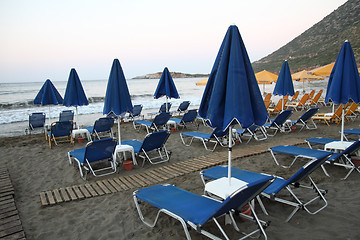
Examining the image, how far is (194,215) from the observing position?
2.58m

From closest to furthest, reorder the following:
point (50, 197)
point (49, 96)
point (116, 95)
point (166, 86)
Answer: point (50, 197) < point (116, 95) < point (49, 96) < point (166, 86)

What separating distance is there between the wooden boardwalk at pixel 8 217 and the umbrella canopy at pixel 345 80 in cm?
532

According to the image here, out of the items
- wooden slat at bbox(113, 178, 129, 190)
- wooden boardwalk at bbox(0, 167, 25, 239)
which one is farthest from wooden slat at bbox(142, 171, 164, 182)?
wooden boardwalk at bbox(0, 167, 25, 239)

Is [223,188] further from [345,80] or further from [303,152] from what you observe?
[345,80]

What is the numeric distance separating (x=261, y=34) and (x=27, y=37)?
1907cm

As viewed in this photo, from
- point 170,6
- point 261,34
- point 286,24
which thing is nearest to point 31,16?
point 170,6

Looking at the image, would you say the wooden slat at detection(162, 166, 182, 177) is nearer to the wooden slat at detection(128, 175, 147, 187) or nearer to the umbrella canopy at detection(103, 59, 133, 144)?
the wooden slat at detection(128, 175, 147, 187)

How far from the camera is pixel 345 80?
4641mm

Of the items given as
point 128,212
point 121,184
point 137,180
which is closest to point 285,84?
point 137,180

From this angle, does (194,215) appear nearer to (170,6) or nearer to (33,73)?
(170,6)

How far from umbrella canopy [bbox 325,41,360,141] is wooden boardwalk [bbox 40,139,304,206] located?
2.14 metres

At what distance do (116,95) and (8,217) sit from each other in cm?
285

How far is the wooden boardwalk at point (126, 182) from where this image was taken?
393 centimetres

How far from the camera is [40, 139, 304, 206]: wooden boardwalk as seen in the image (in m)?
3.93
